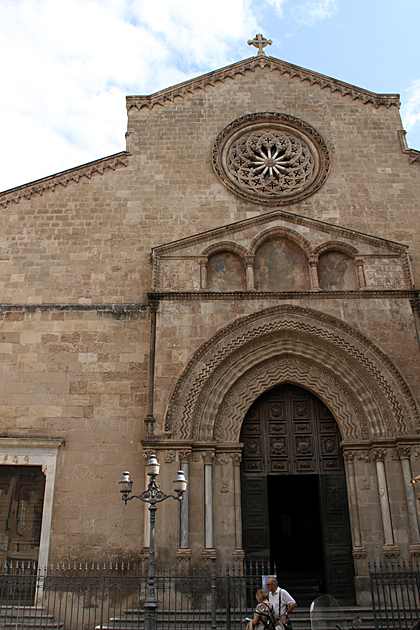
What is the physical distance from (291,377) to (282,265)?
288cm

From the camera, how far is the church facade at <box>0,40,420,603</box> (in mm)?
11758

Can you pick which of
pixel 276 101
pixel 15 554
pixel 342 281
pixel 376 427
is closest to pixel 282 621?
pixel 376 427

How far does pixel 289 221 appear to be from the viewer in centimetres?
1423

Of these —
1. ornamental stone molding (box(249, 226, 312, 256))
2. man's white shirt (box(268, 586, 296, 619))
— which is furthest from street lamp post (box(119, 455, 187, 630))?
ornamental stone molding (box(249, 226, 312, 256))

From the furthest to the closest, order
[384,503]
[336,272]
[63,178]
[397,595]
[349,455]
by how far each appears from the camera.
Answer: [63,178]
[336,272]
[349,455]
[384,503]
[397,595]

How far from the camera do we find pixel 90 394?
12.7 meters

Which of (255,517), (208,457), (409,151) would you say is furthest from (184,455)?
(409,151)

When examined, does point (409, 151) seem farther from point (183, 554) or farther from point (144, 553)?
point (144, 553)

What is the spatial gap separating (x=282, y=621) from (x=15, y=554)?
659cm

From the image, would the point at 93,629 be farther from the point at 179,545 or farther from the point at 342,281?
the point at 342,281

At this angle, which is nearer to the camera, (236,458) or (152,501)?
Answer: (152,501)

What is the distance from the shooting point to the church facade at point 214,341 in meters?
11.8

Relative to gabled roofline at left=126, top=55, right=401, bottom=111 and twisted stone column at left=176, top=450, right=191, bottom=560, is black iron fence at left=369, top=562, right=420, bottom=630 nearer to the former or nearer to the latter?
twisted stone column at left=176, top=450, right=191, bottom=560

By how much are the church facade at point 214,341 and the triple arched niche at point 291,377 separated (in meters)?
0.03
